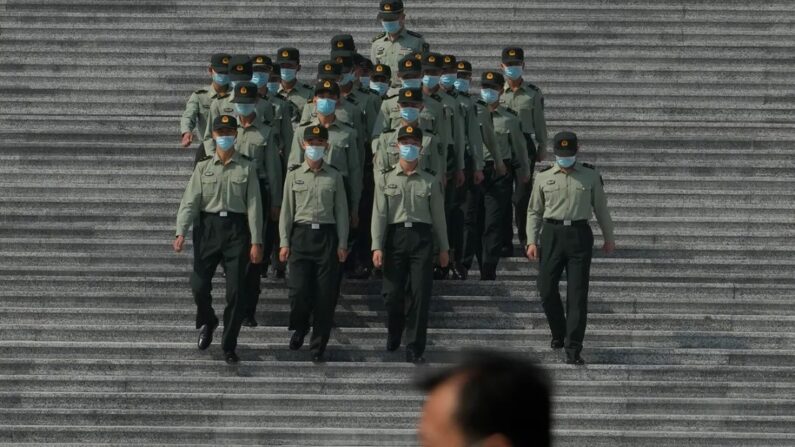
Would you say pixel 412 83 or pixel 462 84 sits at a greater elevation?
pixel 412 83

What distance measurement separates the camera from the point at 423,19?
61.9 feet

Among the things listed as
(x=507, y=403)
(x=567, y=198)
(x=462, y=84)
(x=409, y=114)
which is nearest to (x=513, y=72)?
(x=462, y=84)

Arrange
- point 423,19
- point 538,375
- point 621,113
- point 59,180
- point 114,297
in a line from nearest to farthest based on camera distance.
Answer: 1. point 538,375
2. point 114,297
3. point 59,180
4. point 621,113
5. point 423,19

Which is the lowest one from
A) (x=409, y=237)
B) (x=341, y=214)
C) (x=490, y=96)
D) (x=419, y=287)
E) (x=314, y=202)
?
(x=419, y=287)

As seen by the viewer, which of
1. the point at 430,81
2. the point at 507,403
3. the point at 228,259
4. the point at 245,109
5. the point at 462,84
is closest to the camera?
the point at 507,403


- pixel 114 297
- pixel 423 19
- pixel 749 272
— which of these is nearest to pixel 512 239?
pixel 749 272

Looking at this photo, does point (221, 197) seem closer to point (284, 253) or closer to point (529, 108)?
point (284, 253)

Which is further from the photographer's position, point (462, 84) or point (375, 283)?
point (462, 84)

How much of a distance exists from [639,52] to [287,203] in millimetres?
6446

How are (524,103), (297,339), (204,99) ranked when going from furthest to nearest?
(524,103) → (204,99) → (297,339)

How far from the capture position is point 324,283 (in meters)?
12.9

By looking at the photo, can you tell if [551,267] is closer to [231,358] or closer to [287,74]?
[231,358]

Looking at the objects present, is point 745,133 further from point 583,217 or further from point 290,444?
point 290,444

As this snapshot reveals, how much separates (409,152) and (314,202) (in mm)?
744
